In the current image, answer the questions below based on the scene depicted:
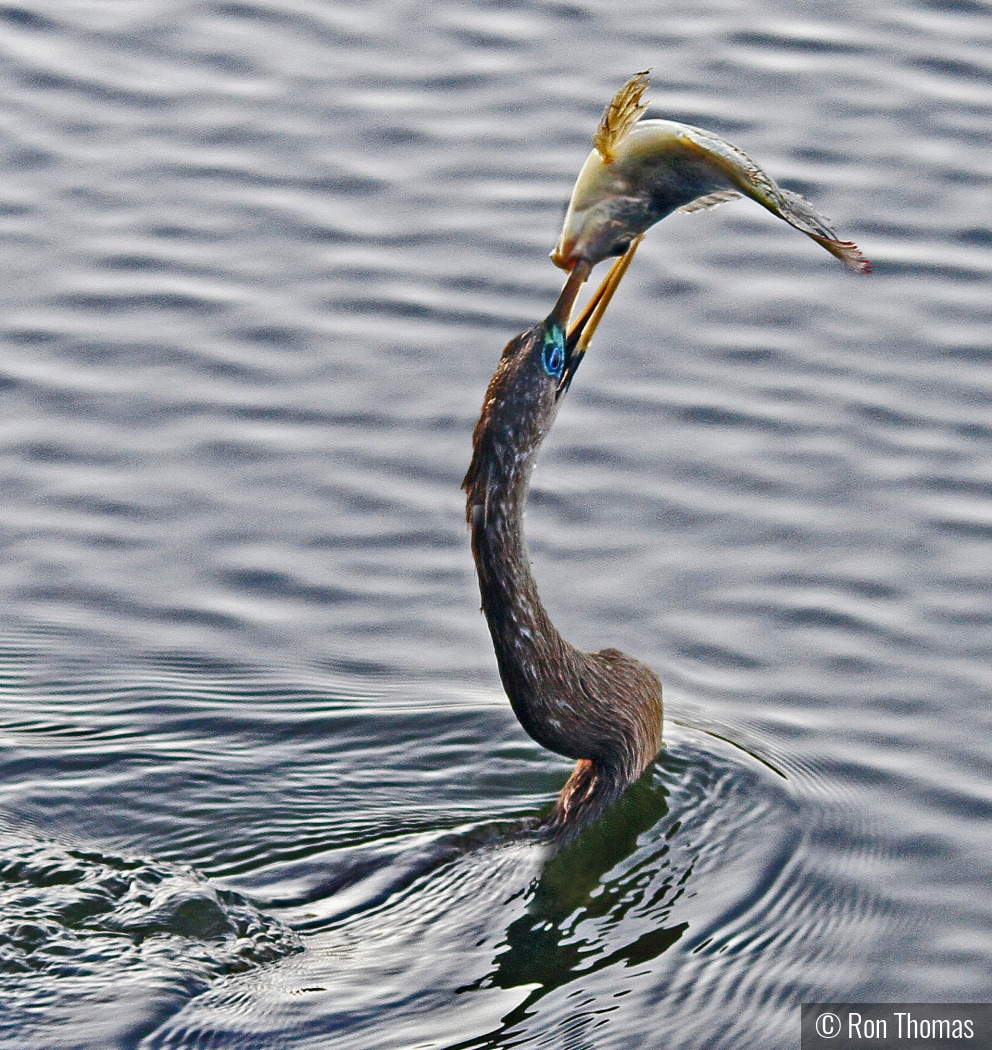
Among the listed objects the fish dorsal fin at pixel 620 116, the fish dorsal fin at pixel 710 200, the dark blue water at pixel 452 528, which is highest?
the fish dorsal fin at pixel 620 116

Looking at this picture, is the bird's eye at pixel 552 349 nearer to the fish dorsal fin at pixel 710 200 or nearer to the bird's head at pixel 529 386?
the bird's head at pixel 529 386

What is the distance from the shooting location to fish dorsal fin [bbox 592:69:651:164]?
16.4 feet

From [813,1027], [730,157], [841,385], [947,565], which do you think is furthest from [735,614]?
[730,157]

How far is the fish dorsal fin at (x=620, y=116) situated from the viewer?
5.00 metres

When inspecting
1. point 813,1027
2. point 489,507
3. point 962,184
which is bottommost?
point 813,1027

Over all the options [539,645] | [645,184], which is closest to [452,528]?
[539,645]

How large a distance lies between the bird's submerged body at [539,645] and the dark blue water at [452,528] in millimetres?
201

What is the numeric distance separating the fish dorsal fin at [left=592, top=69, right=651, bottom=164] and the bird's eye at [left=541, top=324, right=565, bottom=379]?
1.50 ft

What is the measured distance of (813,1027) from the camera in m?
5.47

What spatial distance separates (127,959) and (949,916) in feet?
7.45

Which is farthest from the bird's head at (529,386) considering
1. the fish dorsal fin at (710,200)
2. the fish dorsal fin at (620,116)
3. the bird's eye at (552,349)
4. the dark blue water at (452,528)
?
the dark blue water at (452,528)

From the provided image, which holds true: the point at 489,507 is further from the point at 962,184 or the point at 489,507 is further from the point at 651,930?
the point at 962,184

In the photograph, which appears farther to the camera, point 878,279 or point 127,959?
point 878,279

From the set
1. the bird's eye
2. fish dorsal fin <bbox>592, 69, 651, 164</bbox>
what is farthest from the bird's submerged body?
fish dorsal fin <bbox>592, 69, 651, 164</bbox>
